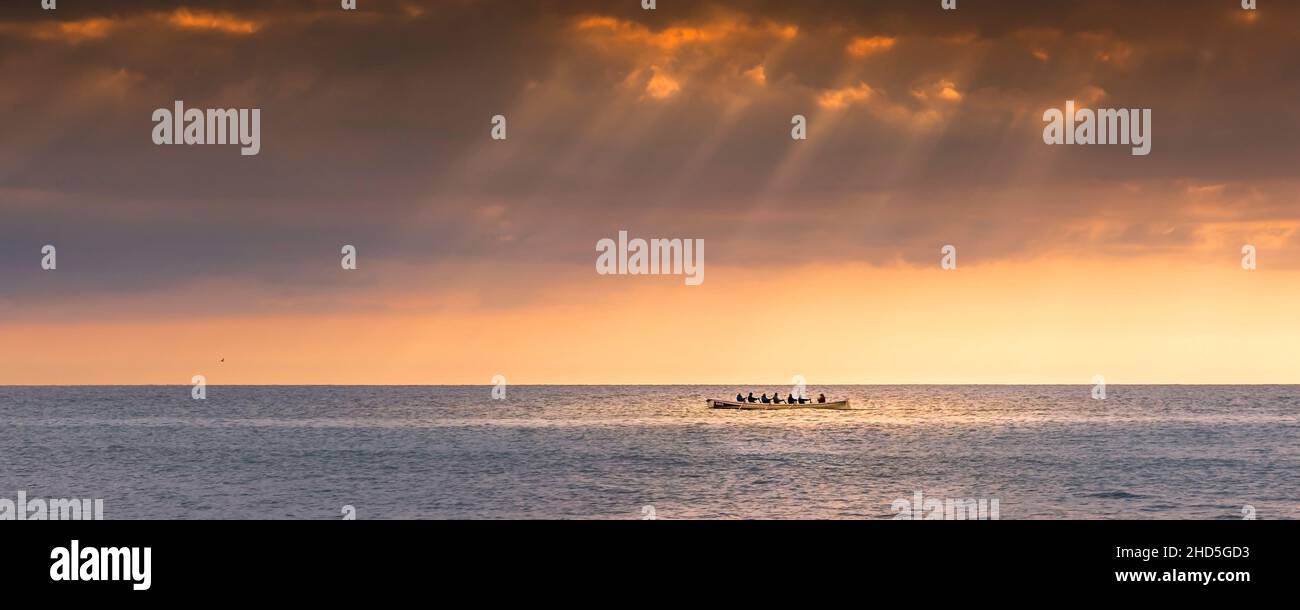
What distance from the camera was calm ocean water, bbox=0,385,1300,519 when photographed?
1977 inches

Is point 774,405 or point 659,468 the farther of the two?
point 774,405

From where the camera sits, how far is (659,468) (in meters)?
66.5

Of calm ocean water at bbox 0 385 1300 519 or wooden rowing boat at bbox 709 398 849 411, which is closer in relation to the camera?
calm ocean water at bbox 0 385 1300 519

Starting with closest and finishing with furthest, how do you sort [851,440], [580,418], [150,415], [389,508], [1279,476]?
[389,508] → [1279,476] → [851,440] → [580,418] → [150,415]

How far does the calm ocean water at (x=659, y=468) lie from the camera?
165 feet

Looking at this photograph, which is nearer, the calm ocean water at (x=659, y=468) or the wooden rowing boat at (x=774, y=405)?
the calm ocean water at (x=659, y=468)
